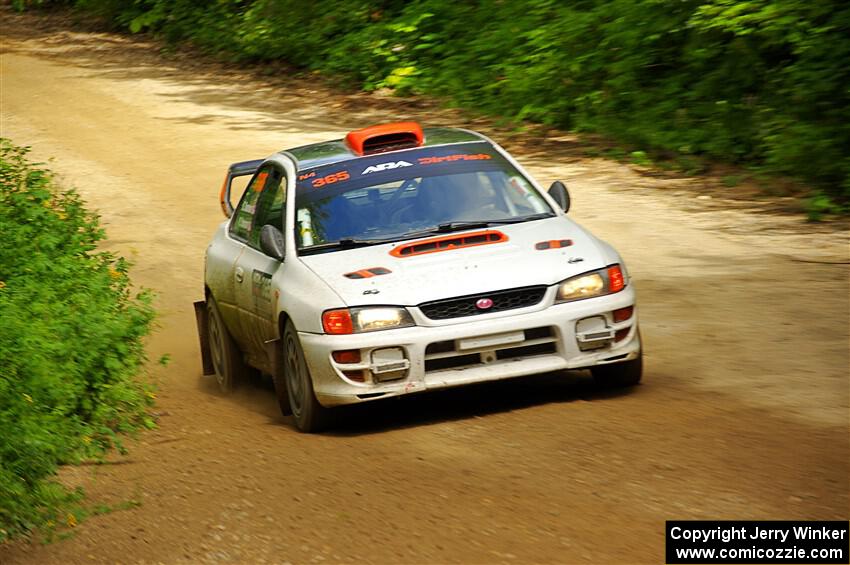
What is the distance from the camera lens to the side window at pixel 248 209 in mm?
10148

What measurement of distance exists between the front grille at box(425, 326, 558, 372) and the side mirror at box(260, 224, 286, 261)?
4.68 ft

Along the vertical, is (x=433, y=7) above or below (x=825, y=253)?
above

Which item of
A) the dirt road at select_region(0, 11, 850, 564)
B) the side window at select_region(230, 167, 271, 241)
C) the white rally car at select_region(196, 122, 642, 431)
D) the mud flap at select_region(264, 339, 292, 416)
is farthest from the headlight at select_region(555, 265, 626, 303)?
the side window at select_region(230, 167, 271, 241)

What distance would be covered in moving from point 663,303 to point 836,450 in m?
4.68

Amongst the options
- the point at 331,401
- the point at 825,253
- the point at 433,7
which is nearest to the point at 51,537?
the point at 331,401

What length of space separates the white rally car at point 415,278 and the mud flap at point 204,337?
1.15 metres

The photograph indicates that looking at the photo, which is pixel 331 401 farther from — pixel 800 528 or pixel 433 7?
pixel 433 7

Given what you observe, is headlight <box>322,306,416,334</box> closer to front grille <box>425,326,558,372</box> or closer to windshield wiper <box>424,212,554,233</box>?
front grille <box>425,326,558,372</box>

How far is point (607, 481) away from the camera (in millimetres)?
6527

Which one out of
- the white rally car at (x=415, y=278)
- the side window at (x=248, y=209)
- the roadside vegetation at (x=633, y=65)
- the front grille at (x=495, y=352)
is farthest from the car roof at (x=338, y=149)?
the roadside vegetation at (x=633, y=65)

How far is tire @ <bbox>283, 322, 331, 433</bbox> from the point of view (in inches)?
326

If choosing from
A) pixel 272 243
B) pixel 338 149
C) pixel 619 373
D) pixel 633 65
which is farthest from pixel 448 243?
pixel 633 65

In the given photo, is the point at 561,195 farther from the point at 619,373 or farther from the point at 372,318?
the point at 372,318

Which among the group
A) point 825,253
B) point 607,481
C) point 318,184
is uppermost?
point 318,184
